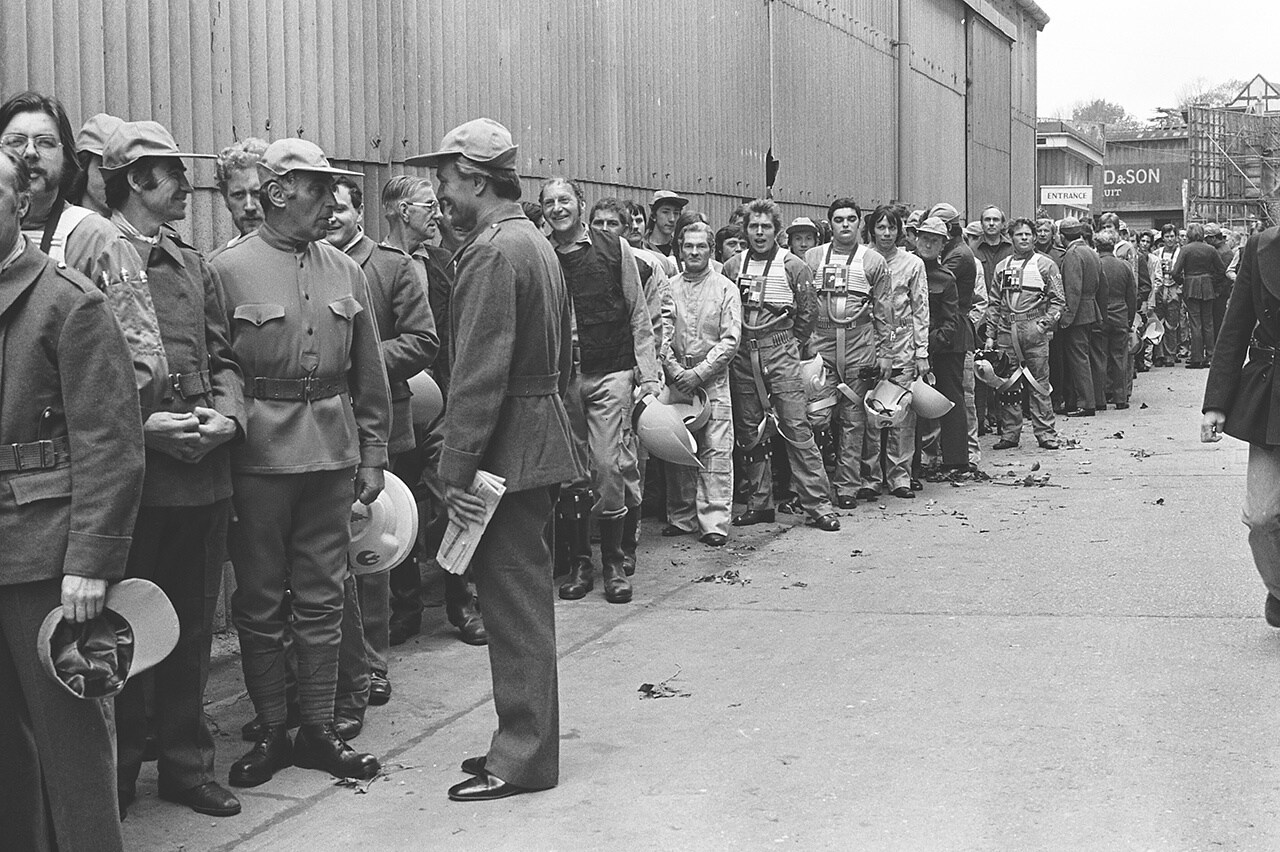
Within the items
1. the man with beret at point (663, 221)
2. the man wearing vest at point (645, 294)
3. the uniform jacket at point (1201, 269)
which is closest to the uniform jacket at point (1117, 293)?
the uniform jacket at point (1201, 269)

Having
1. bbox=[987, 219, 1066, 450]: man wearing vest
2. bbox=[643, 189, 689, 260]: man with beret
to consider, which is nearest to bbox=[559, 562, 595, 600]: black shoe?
bbox=[643, 189, 689, 260]: man with beret

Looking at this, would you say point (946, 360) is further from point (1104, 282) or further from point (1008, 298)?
point (1104, 282)

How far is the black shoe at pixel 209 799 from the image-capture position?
17.3ft

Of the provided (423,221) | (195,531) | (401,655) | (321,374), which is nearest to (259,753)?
(195,531)

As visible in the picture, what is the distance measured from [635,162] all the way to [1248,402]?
6.75m

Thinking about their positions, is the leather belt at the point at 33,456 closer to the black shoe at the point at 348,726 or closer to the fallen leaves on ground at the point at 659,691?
the black shoe at the point at 348,726

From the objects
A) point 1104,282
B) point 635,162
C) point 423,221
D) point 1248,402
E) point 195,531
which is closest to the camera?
point 195,531

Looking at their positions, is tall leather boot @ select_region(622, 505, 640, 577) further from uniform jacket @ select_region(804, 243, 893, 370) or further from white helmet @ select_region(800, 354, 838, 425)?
uniform jacket @ select_region(804, 243, 893, 370)

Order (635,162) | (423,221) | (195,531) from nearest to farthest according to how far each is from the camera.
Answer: (195,531)
(423,221)
(635,162)

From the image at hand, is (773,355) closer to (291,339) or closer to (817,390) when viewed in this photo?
(817,390)

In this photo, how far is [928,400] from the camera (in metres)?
12.1

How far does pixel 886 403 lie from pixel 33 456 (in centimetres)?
847

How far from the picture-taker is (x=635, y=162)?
42.8ft

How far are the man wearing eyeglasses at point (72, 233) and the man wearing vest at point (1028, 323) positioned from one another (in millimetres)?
11728
